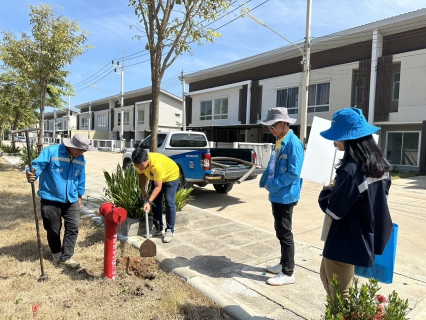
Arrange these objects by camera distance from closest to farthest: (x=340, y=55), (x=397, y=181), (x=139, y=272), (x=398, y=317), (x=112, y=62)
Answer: (x=398, y=317), (x=139, y=272), (x=397, y=181), (x=340, y=55), (x=112, y=62)

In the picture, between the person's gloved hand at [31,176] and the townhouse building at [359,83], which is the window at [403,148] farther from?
the person's gloved hand at [31,176]

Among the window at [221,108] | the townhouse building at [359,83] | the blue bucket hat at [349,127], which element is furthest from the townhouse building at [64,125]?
the blue bucket hat at [349,127]

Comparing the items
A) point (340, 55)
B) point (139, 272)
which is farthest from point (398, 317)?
point (340, 55)

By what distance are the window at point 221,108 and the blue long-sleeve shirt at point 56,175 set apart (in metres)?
24.7

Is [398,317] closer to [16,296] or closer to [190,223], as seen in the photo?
[16,296]

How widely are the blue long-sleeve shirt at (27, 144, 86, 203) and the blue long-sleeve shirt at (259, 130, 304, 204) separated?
2325mm

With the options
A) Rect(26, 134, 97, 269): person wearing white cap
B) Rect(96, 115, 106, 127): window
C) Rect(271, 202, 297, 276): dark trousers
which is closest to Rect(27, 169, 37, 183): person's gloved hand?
Rect(26, 134, 97, 269): person wearing white cap

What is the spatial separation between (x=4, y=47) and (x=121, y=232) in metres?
9.63

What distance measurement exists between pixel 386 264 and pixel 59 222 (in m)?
3.46

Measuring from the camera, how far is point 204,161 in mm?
7555

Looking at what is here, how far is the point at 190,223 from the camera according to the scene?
5.62 metres

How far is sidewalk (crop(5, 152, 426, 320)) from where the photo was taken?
2.92 m

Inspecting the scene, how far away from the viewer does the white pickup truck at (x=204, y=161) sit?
7.59m

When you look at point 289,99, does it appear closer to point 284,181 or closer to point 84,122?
point 284,181
